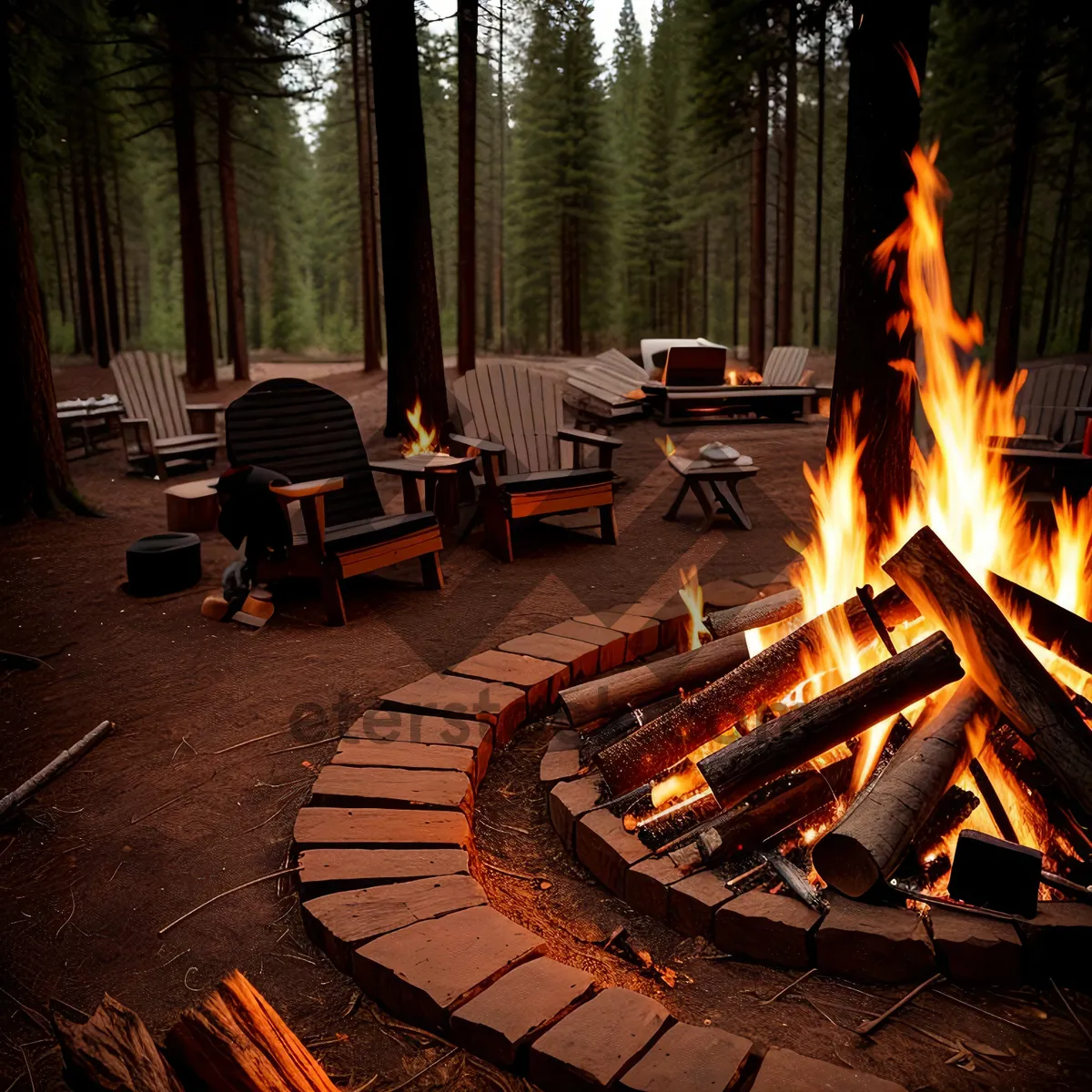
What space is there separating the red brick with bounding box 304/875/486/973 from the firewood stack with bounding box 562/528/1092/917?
1.84 ft

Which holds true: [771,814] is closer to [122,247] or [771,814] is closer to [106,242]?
[106,242]

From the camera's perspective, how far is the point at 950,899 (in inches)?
79.2

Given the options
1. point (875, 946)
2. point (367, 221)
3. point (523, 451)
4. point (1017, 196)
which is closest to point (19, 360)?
point (523, 451)

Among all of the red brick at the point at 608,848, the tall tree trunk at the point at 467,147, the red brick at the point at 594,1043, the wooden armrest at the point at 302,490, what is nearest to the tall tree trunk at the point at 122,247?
the tall tree trunk at the point at 467,147

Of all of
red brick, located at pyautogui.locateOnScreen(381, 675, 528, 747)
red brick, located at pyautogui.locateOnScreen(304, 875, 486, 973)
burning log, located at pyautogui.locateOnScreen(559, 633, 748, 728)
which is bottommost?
red brick, located at pyautogui.locateOnScreen(304, 875, 486, 973)

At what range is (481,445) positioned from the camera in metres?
5.41

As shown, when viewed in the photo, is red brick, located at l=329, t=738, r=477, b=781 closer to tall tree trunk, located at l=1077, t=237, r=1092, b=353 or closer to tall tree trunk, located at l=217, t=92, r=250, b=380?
tall tree trunk, located at l=217, t=92, r=250, b=380

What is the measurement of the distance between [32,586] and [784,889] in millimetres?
4656

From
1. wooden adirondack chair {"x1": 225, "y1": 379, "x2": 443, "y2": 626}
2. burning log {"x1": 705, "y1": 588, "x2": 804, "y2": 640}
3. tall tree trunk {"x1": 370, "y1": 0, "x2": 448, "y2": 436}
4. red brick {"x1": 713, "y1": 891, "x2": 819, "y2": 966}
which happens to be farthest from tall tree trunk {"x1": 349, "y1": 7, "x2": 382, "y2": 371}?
red brick {"x1": 713, "y1": 891, "x2": 819, "y2": 966}

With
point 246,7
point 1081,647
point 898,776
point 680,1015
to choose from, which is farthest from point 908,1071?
point 246,7

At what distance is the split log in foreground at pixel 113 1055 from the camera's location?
1242 mm

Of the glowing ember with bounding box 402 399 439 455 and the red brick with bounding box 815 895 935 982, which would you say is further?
the glowing ember with bounding box 402 399 439 455

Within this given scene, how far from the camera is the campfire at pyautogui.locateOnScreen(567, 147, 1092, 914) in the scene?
208 cm

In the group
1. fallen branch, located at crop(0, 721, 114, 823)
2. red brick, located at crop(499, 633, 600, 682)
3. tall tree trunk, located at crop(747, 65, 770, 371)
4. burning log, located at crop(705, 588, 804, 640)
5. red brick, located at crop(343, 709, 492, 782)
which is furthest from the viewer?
tall tree trunk, located at crop(747, 65, 770, 371)
